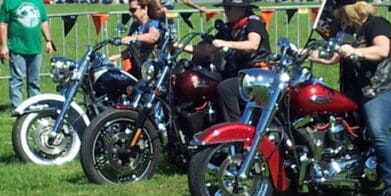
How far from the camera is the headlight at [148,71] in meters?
7.80

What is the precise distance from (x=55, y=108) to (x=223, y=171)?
274 centimetres

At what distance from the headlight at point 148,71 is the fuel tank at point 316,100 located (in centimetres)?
152

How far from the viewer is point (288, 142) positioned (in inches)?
265

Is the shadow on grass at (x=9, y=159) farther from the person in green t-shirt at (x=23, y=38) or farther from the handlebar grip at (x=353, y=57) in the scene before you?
the handlebar grip at (x=353, y=57)

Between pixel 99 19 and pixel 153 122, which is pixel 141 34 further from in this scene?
pixel 99 19

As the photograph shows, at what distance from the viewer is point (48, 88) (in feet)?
47.6

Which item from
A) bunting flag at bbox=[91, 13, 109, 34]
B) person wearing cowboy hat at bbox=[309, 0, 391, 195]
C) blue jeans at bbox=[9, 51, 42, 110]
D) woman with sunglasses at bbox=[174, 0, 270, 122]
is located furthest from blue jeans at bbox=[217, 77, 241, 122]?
bunting flag at bbox=[91, 13, 109, 34]

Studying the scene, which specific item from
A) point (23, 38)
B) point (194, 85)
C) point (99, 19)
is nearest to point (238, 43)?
point (194, 85)

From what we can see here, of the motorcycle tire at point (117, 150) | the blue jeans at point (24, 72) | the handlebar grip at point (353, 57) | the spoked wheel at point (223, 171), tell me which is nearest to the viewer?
the handlebar grip at point (353, 57)

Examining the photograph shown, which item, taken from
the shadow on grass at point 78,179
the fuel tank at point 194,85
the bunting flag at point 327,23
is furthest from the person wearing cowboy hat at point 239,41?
the shadow on grass at point 78,179

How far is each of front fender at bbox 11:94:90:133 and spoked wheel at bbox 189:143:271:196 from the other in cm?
236

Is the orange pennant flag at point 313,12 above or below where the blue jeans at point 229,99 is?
below

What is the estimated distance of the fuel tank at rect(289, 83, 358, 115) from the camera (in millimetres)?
6652

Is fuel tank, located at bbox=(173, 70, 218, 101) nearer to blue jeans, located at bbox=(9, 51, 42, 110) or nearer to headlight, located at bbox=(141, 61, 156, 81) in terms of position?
headlight, located at bbox=(141, 61, 156, 81)
